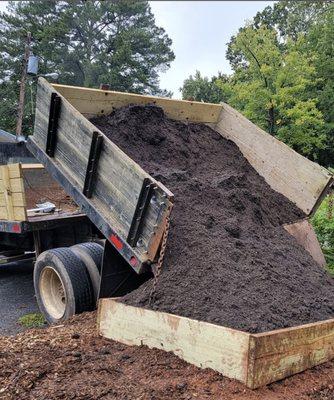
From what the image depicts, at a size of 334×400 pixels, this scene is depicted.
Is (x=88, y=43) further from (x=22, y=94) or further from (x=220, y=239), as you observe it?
(x=220, y=239)

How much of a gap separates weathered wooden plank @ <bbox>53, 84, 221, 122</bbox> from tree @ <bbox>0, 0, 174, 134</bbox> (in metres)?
28.5

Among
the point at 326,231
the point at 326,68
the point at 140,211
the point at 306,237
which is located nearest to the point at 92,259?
the point at 140,211

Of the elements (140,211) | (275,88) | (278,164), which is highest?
(275,88)

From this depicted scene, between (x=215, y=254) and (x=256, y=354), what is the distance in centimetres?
134

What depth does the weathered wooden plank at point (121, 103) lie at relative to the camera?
19.5ft

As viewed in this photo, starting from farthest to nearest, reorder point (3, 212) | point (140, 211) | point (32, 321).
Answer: point (3, 212) → point (32, 321) → point (140, 211)

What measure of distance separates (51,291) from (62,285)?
459 millimetres

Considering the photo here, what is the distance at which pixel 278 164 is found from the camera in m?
6.73

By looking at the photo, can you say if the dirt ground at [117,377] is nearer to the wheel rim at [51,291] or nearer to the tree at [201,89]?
the wheel rim at [51,291]

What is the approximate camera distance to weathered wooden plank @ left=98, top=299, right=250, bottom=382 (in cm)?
342

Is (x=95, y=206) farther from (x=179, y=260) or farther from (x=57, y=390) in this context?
(x=57, y=390)

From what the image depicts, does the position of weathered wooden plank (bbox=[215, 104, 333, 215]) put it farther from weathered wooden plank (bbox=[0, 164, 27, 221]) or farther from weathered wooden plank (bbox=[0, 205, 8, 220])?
weathered wooden plank (bbox=[0, 205, 8, 220])

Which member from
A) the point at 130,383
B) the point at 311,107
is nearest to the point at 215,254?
the point at 130,383

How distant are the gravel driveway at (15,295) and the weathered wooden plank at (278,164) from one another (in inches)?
138
